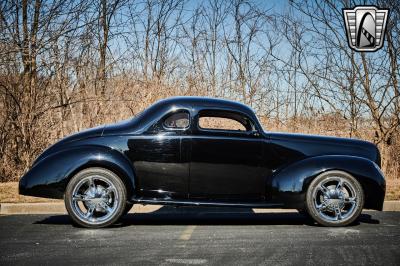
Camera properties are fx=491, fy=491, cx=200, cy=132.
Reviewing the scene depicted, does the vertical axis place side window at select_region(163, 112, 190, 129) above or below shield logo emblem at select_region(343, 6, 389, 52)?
below

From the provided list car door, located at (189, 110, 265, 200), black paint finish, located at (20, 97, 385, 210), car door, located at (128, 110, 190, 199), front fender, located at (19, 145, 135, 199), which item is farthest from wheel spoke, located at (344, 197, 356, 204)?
front fender, located at (19, 145, 135, 199)

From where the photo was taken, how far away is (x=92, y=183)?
638cm

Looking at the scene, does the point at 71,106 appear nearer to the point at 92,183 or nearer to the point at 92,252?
the point at 92,183

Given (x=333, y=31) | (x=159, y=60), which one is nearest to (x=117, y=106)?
(x=159, y=60)

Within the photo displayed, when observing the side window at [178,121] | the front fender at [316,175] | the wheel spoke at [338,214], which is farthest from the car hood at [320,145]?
the side window at [178,121]

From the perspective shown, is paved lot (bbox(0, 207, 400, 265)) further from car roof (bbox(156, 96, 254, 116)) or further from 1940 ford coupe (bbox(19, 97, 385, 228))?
car roof (bbox(156, 96, 254, 116))

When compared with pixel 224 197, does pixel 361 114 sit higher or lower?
higher

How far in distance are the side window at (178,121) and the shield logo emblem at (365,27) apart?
24.5 feet

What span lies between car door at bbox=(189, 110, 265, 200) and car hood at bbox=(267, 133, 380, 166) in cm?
36

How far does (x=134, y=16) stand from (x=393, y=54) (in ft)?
24.1

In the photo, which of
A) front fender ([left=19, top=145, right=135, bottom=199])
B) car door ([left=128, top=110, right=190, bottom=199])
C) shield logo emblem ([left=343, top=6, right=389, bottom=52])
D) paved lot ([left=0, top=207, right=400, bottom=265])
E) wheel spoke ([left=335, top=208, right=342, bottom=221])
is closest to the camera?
paved lot ([left=0, top=207, right=400, bottom=265])

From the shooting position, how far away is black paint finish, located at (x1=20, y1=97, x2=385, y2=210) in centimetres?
638

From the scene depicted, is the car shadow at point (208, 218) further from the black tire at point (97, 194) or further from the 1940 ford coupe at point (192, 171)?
the 1940 ford coupe at point (192, 171)

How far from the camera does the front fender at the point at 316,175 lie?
648 cm
